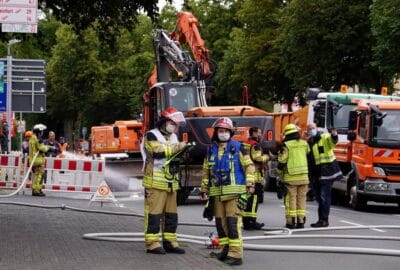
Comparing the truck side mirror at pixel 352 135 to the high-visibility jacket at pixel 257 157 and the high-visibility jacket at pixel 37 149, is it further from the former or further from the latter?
the high-visibility jacket at pixel 37 149

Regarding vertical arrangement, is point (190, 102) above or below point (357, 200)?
above

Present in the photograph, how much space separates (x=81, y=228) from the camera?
13492 mm

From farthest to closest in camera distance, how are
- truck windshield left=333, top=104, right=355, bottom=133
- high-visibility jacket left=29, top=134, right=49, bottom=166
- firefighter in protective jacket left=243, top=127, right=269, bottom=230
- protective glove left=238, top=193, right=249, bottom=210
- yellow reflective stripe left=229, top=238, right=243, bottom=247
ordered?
truck windshield left=333, top=104, right=355, bottom=133, high-visibility jacket left=29, top=134, right=49, bottom=166, firefighter in protective jacket left=243, top=127, right=269, bottom=230, protective glove left=238, top=193, right=249, bottom=210, yellow reflective stripe left=229, top=238, right=243, bottom=247

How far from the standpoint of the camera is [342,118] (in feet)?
77.0

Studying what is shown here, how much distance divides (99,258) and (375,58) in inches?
1142

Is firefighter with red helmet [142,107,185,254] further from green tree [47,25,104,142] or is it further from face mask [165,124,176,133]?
green tree [47,25,104,142]

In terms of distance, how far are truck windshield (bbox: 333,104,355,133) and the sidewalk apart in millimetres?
9444

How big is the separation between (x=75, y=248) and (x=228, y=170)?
238cm

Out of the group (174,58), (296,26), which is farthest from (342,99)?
(296,26)

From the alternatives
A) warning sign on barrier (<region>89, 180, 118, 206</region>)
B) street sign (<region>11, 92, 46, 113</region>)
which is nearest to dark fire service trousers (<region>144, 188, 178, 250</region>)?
warning sign on barrier (<region>89, 180, 118, 206</region>)

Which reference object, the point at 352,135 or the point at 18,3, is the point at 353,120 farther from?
the point at 18,3

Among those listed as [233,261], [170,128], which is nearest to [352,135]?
[170,128]

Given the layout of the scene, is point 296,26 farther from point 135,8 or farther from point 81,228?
point 81,228

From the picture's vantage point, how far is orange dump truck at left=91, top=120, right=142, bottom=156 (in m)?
37.6
